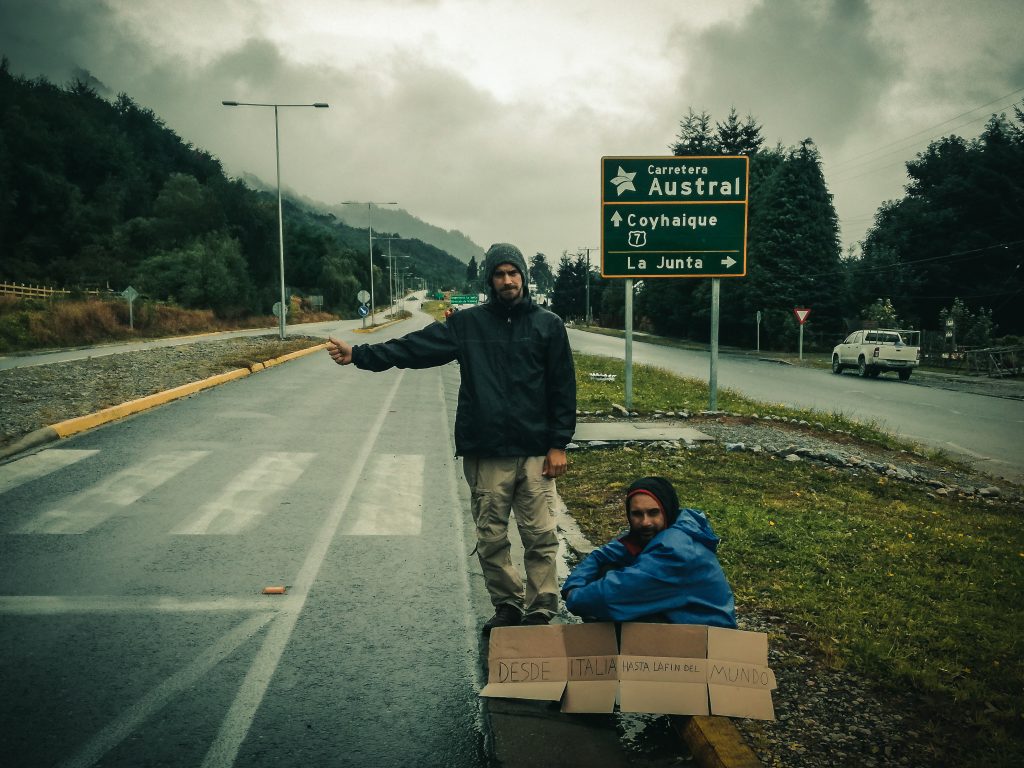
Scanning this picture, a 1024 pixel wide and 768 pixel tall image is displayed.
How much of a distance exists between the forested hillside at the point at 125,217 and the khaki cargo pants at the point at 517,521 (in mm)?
59148

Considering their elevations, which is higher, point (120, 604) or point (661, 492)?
point (661, 492)

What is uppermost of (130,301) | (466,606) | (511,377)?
(130,301)

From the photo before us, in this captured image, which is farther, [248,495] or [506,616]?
[248,495]

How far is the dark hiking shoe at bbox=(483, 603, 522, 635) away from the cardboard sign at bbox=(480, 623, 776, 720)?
2.06 feet

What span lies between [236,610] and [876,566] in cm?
426

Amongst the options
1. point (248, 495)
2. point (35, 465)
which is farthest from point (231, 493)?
point (35, 465)

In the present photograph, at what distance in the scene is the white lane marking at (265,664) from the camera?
3.17 metres

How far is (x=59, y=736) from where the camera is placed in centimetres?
320

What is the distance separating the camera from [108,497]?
7.36 metres

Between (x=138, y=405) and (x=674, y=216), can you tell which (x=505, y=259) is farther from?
(x=138, y=405)

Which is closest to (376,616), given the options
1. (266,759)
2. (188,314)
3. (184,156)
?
(266,759)

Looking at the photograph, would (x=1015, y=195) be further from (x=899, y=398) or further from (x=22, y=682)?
(x=22, y=682)

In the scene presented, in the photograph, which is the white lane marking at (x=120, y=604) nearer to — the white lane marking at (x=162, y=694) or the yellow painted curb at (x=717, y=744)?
the white lane marking at (x=162, y=694)

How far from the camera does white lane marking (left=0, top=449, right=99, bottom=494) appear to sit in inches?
315
